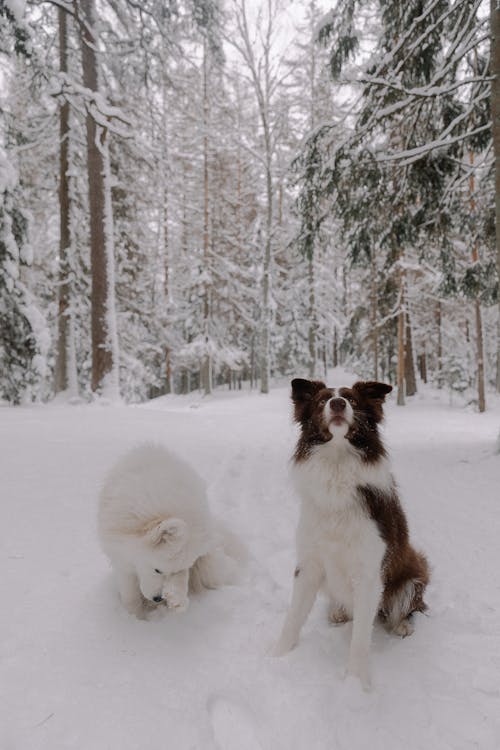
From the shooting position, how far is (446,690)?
224 centimetres

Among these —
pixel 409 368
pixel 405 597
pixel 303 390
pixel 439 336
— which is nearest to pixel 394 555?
pixel 405 597

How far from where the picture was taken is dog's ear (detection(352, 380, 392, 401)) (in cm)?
259

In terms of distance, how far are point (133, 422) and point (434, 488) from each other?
20.6 feet

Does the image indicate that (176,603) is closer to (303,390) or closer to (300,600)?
(300,600)

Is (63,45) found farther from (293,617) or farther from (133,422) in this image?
(293,617)

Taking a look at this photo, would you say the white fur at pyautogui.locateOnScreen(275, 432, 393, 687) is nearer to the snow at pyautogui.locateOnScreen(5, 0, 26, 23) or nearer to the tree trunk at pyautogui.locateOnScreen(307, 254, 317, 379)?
the snow at pyautogui.locateOnScreen(5, 0, 26, 23)

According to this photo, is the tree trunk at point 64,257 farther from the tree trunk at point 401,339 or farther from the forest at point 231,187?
the tree trunk at point 401,339

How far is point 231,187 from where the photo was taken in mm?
28062

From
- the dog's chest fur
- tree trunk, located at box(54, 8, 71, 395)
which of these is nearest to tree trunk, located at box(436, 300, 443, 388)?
tree trunk, located at box(54, 8, 71, 395)

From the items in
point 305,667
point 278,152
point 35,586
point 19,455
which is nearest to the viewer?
point 305,667

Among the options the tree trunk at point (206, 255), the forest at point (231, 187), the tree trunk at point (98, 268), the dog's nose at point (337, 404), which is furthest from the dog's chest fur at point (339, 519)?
the tree trunk at point (206, 255)

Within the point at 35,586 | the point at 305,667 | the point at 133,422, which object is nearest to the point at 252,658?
the point at 305,667

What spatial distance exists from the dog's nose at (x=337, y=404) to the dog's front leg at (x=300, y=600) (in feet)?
3.05

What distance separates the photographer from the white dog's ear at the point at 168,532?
8.25ft
